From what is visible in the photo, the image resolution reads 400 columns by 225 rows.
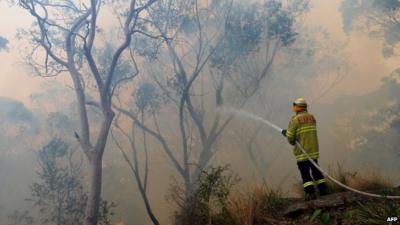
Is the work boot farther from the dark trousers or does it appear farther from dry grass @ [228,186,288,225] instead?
dry grass @ [228,186,288,225]

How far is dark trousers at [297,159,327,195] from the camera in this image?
602 cm

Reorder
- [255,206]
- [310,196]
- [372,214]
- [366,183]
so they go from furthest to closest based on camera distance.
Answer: [366,183], [310,196], [255,206], [372,214]

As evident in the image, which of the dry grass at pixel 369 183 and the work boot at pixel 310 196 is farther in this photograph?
the dry grass at pixel 369 183

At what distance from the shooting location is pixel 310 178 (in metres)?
6.06

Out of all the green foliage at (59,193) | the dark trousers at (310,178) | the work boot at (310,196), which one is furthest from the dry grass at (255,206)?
the green foliage at (59,193)

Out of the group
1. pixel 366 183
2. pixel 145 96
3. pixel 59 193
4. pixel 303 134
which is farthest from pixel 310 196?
pixel 59 193

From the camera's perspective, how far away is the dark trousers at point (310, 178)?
6.02 meters

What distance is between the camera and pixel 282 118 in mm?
23484

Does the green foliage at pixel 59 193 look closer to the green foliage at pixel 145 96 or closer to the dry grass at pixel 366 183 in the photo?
the green foliage at pixel 145 96

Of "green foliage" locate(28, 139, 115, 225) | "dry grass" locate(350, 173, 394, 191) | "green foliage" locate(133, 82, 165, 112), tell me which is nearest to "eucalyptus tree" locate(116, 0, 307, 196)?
"green foliage" locate(133, 82, 165, 112)

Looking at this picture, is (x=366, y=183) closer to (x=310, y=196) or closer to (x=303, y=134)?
(x=310, y=196)

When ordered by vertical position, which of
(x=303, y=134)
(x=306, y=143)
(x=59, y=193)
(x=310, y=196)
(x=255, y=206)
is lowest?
(x=255, y=206)

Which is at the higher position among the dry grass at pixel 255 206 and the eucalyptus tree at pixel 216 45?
the eucalyptus tree at pixel 216 45

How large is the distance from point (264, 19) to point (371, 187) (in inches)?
484
